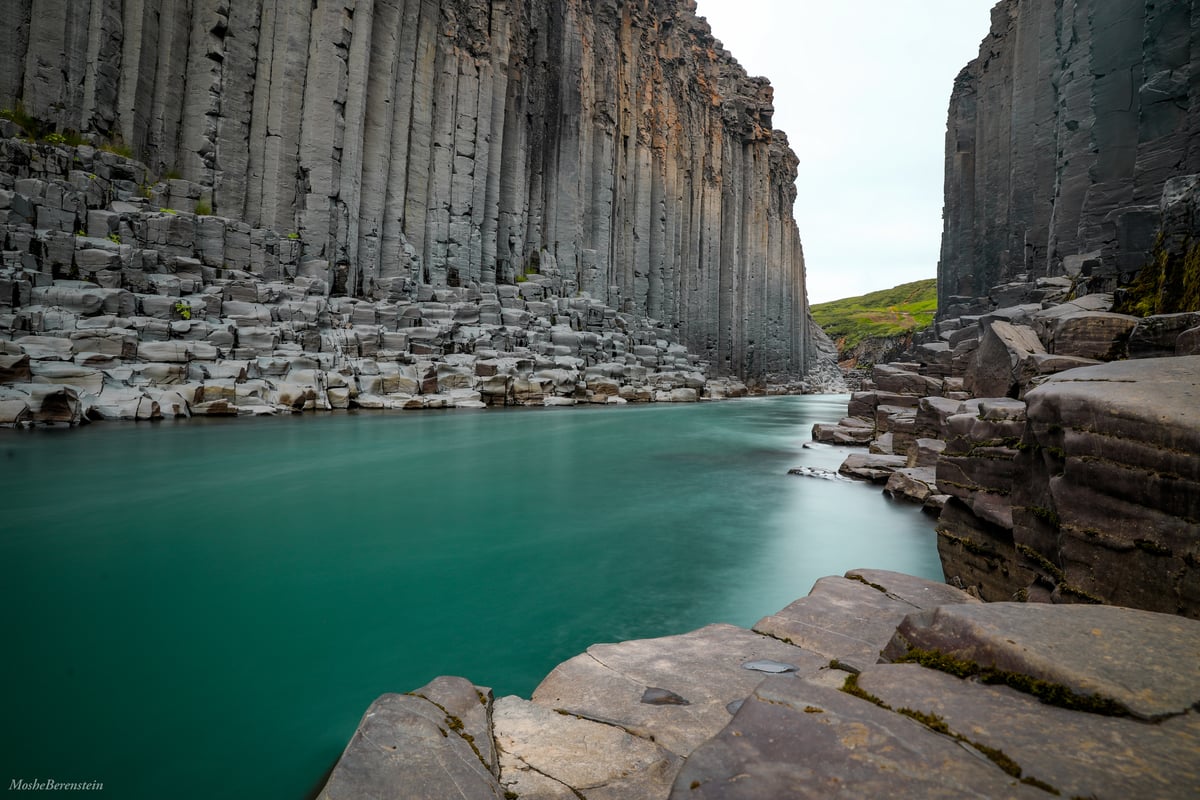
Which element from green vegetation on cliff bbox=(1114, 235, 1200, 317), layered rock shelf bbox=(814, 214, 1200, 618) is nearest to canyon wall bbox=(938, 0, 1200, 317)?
green vegetation on cliff bbox=(1114, 235, 1200, 317)

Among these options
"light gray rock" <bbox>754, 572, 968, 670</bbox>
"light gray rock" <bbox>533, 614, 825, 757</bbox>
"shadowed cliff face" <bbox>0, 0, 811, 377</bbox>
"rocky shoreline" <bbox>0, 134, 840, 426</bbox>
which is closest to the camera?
"light gray rock" <bbox>533, 614, 825, 757</bbox>

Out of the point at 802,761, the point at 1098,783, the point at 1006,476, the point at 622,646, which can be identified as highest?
the point at 1006,476

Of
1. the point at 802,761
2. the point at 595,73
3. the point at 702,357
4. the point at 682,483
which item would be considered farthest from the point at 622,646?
the point at 702,357

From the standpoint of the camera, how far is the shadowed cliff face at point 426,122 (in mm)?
20078

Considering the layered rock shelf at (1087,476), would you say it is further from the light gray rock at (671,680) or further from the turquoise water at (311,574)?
the turquoise water at (311,574)

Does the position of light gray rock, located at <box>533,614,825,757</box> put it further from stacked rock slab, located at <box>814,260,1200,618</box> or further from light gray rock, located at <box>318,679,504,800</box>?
stacked rock slab, located at <box>814,260,1200,618</box>

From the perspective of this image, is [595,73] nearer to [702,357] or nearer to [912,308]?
[702,357]

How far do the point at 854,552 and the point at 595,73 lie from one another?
38.7 meters

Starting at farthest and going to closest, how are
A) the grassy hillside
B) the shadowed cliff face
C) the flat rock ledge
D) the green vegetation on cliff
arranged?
the grassy hillside < the shadowed cliff face < the green vegetation on cliff < the flat rock ledge

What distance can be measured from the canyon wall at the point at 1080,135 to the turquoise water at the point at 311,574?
30.6 ft

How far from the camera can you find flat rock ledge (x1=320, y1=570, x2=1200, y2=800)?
1.55 metres

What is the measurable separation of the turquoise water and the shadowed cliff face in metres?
14.5

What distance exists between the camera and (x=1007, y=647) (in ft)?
6.70
